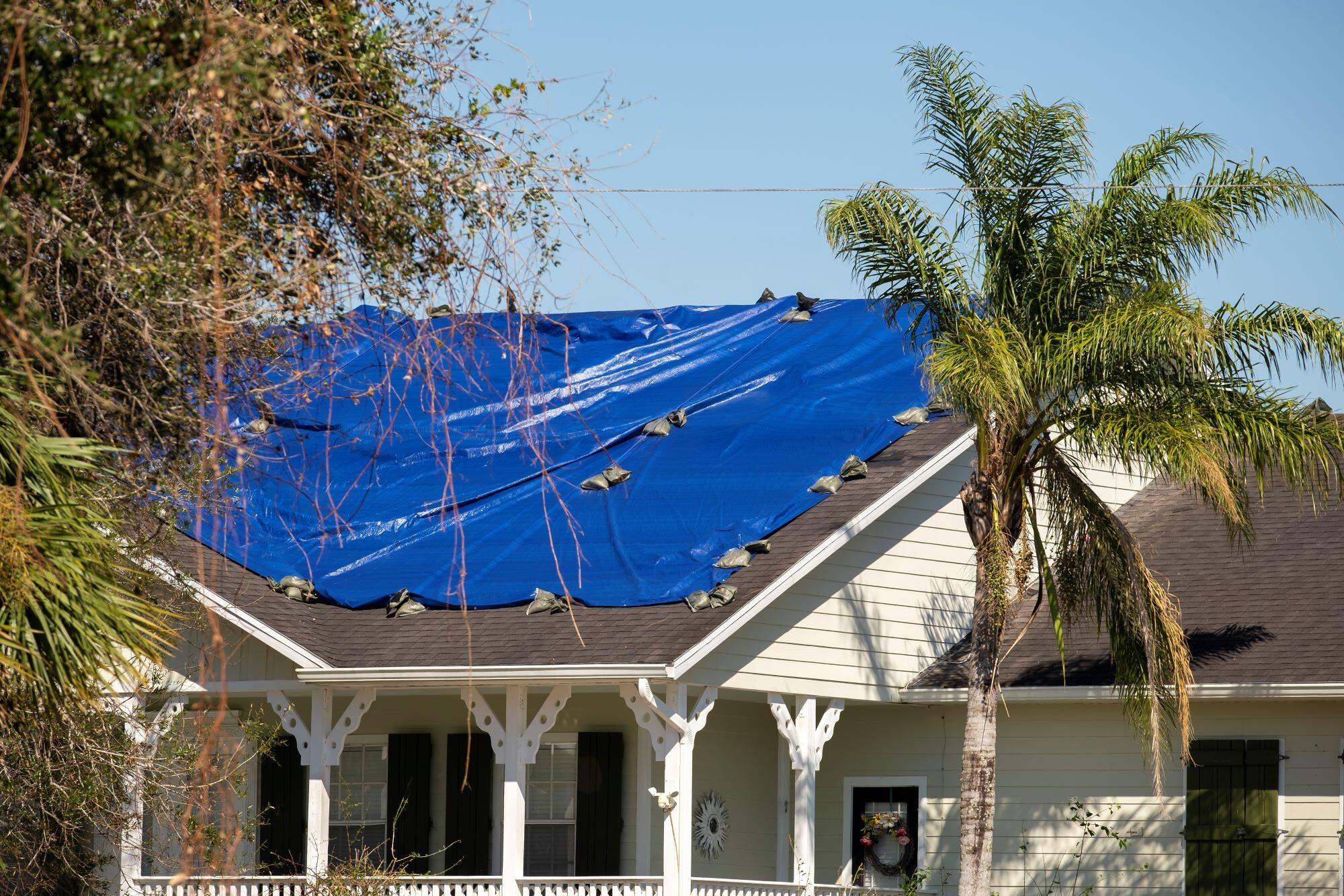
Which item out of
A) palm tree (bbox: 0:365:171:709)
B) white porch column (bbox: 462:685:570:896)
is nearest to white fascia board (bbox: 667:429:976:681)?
white porch column (bbox: 462:685:570:896)

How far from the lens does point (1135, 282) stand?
584 inches

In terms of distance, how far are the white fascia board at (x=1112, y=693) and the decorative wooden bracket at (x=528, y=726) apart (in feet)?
11.7

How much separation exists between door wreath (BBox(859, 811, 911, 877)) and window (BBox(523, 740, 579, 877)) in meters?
2.86

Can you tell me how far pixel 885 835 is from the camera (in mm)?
18141

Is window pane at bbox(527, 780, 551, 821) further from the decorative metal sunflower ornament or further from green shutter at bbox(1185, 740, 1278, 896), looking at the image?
green shutter at bbox(1185, 740, 1278, 896)

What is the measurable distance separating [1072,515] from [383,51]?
776 centimetres

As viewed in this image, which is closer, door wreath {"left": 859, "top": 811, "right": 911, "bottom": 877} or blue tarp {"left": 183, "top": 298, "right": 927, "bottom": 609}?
blue tarp {"left": 183, "top": 298, "right": 927, "bottom": 609}

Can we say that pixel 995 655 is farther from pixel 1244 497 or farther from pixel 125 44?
pixel 125 44

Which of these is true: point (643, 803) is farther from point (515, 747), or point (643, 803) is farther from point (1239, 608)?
point (1239, 608)

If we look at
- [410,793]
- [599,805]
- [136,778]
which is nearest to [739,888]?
[599,805]

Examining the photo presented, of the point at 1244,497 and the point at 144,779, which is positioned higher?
the point at 1244,497

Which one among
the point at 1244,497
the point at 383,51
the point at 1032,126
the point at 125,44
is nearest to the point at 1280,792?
the point at 1244,497

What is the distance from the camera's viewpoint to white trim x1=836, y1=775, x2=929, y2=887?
1778cm

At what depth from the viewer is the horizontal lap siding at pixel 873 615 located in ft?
54.4
